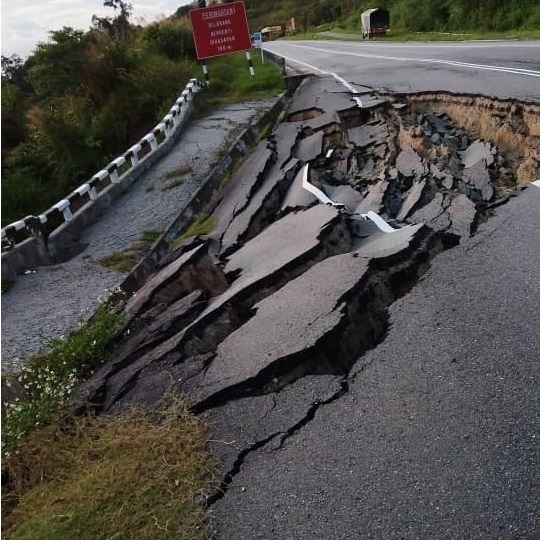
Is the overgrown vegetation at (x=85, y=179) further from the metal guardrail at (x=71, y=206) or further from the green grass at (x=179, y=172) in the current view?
the green grass at (x=179, y=172)

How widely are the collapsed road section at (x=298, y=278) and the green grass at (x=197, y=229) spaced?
102 mm

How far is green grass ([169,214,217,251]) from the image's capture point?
314 inches

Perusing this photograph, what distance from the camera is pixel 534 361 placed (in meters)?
3.45

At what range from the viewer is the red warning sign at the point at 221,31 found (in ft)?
53.9

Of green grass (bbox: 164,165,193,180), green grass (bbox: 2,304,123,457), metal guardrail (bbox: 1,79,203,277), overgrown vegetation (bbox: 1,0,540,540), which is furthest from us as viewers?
green grass (bbox: 164,165,193,180)

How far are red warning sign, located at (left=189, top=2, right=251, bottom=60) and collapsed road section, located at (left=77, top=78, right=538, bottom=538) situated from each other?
926 cm

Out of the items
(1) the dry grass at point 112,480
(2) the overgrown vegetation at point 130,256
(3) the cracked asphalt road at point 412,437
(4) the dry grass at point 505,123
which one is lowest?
(2) the overgrown vegetation at point 130,256

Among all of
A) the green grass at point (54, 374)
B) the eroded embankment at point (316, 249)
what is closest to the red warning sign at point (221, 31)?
the eroded embankment at point (316, 249)

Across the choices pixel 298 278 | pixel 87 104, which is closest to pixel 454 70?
pixel 298 278

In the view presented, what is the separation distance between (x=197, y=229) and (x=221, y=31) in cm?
1081

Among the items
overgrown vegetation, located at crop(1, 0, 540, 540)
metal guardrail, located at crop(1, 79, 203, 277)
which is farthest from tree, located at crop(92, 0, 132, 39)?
metal guardrail, located at crop(1, 79, 203, 277)

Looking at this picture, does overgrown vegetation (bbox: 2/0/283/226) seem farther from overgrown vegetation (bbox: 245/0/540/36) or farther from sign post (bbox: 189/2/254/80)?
overgrown vegetation (bbox: 245/0/540/36)

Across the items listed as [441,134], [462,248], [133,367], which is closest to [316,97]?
[441,134]

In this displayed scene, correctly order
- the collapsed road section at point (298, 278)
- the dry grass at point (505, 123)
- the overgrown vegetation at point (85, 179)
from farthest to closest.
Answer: the dry grass at point (505, 123) → the collapsed road section at point (298, 278) → the overgrown vegetation at point (85, 179)
